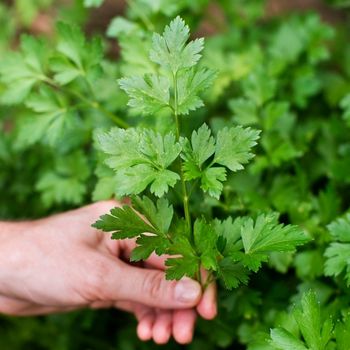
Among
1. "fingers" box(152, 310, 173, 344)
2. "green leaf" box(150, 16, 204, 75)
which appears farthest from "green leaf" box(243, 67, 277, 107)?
"fingers" box(152, 310, 173, 344)

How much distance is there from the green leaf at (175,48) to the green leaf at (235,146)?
17 centimetres

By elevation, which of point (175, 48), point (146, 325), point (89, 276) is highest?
point (175, 48)

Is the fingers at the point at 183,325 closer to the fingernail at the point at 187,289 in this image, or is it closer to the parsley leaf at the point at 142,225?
the fingernail at the point at 187,289

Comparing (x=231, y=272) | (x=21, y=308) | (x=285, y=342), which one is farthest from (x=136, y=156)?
(x=21, y=308)

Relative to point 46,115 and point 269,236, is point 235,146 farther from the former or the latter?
point 46,115

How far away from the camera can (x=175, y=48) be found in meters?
1.25

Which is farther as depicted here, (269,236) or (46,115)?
(46,115)

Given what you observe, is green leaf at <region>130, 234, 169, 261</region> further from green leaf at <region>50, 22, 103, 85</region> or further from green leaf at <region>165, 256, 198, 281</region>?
green leaf at <region>50, 22, 103, 85</region>

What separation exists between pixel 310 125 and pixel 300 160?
0.13 m

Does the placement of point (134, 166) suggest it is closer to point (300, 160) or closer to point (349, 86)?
point (300, 160)

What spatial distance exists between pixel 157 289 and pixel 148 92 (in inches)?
19.1

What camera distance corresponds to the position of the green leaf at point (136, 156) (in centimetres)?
122

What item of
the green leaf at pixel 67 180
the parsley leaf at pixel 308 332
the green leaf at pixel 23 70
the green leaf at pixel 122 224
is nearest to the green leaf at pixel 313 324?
the parsley leaf at pixel 308 332

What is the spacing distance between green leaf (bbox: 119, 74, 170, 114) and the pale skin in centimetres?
39
